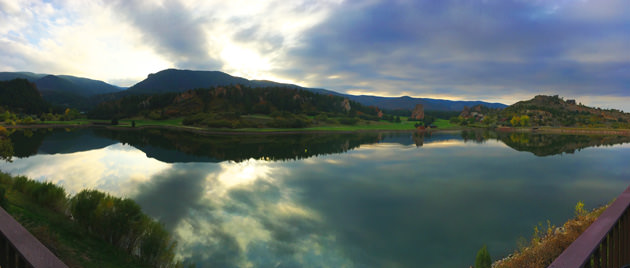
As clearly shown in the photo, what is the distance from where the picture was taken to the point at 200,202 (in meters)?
18.1

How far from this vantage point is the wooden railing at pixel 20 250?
211 centimetres

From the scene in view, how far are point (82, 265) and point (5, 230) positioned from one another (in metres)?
8.18

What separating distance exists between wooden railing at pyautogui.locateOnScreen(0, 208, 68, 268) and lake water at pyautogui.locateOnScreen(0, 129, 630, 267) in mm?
9236

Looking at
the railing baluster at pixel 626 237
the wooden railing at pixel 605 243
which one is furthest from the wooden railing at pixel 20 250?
the railing baluster at pixel 626 237

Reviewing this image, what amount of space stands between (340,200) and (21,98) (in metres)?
193

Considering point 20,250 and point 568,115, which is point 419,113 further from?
point 20,250

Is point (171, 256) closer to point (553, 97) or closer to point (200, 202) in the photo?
point (200, 202)

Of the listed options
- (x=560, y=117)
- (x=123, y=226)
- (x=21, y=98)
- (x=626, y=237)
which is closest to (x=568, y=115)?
(x=560, y=117)

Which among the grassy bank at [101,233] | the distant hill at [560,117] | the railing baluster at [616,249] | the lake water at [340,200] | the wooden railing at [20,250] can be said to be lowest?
the lake water at [340,200]

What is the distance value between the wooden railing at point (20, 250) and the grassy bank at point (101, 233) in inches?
304

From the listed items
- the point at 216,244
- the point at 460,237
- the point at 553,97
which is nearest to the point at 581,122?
the point at 553,97

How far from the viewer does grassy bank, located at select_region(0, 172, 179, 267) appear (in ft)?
30.4

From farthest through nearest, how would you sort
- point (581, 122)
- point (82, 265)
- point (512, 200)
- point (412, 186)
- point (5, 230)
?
1. point (581, 122)
2. point (412, 186)
3. point (512, 200)
4. point (82, 265)
5. point (5, 230)

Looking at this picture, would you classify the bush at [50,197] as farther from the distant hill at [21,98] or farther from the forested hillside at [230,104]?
the distant hill at [21,98]
